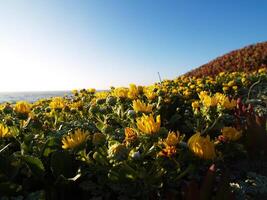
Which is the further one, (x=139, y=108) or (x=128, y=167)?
(x=139, y=108)

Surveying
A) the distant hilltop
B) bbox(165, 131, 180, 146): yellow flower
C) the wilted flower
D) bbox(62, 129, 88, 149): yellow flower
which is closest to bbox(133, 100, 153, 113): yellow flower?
the wilted flower

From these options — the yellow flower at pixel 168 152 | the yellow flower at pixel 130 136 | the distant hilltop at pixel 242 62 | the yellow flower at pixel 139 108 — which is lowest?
the yellow flower at pixel 168 152

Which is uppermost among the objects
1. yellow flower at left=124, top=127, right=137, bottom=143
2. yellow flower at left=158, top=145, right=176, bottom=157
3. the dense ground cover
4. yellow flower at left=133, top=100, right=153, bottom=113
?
yellow flower at left=133, top=100, right=153, bottom=113

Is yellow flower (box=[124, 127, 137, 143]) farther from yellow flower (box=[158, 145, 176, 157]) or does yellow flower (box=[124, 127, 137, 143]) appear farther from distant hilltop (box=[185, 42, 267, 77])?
distant hilltop (box=[185, 42, 267, 77])

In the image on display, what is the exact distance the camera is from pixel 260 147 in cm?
337

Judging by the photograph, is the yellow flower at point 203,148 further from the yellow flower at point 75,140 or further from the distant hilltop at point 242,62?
the distant hilltop at point 242,62

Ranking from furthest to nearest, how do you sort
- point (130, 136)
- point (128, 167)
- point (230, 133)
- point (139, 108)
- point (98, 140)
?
point (139, 108) → point (230, 133) → point (98, 140) → point (130, 136) → point (128, 167)

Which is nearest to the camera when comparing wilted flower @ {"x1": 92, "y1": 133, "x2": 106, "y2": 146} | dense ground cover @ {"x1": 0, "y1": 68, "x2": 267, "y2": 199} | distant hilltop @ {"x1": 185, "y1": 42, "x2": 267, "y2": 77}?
dense ground cover @ {"x1": 0, "y1": 68, "x2": 267, "y2": 199}

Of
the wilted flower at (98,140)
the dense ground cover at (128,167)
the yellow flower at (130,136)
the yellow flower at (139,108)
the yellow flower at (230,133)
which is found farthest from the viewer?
the yellow flower at (139,108)

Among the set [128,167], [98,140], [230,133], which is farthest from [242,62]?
[128,167]

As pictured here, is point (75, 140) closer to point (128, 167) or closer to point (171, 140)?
point (128, 167)

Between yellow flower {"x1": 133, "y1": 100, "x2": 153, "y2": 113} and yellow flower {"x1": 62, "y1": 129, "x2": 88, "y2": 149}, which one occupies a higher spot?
yellow flower {"x1": 133, "y1": 100, "x2": 153, "y2": 113}

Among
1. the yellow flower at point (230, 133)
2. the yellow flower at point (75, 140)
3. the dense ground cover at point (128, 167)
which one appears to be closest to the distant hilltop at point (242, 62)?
the yellow flower at point (230, 133)

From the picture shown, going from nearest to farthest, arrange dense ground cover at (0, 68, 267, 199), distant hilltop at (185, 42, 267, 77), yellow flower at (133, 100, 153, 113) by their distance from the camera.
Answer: dense ground cover at (0, 68, 267, 199), yellow flower at (133, 100, 153, 113), distant hilltop at (185, 42, 267, 77)
